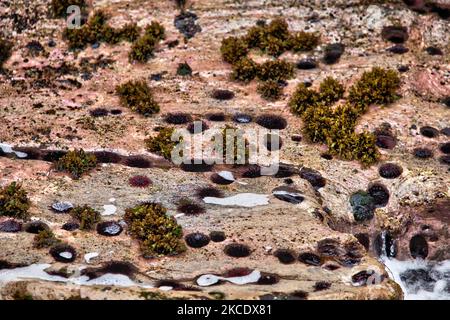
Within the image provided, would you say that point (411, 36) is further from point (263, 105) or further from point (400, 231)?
point (400, 231)

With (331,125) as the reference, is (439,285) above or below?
below

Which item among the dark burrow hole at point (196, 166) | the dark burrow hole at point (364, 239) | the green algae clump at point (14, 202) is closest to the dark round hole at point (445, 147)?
the dark burrow hole at point (364, 239)

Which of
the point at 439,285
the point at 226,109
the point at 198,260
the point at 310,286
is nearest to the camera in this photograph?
the point at 310,286

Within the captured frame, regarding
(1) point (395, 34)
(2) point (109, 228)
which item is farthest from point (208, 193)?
(1) point (395, 34)

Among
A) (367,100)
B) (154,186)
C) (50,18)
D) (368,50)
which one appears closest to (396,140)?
(367,100)

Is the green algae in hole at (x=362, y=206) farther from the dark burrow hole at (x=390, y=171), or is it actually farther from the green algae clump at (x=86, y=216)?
the green algae clump at (x=86, y=216)

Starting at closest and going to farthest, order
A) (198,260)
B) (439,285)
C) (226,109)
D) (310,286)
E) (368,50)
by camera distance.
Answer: (310,286) → (198,260) → (439,285) → (226,109) → (368,50)

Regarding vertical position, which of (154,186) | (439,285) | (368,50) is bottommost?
(439,285)

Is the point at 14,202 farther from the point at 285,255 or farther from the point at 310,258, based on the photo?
the point at 310,258
